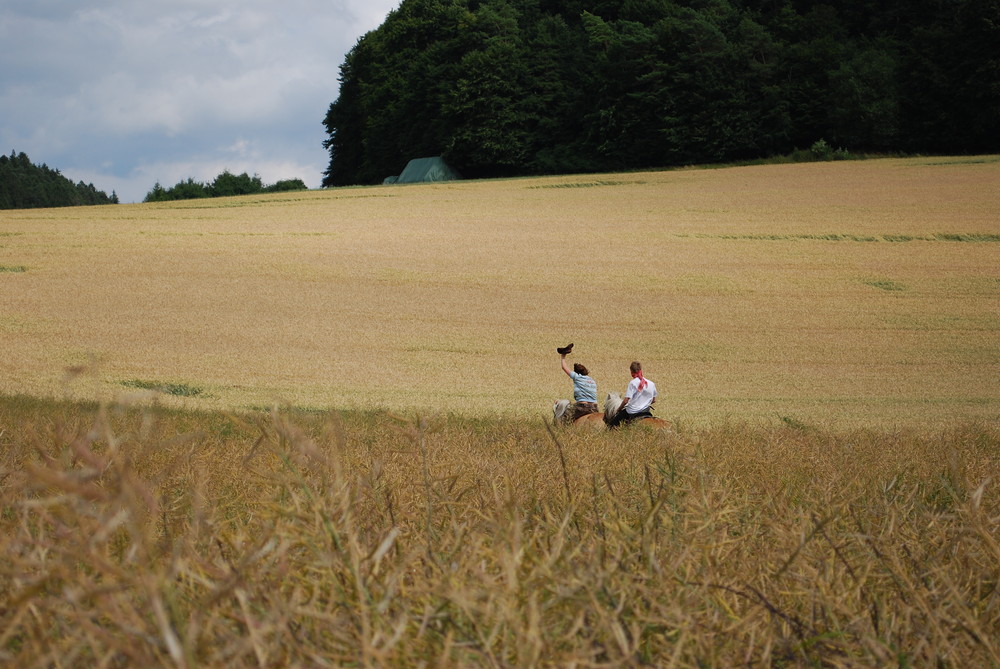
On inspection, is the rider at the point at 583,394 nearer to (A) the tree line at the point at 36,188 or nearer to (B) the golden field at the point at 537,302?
(B) the golden field at the point at 537,302

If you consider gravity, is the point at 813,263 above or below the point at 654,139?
below

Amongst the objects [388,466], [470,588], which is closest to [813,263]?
[388,466]

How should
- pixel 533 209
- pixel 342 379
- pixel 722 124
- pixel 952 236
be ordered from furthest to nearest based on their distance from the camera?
pixel 722 124, pixel 533 209, pixel 952 236, pixel 342 379

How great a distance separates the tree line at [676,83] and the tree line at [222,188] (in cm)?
686

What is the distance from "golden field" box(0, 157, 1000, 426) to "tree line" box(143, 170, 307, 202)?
2594 centimetres

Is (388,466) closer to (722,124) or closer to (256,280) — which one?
(256,280)

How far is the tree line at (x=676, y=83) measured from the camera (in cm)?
4534

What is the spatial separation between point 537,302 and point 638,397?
11.3 meters

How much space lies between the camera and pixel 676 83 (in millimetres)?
51125

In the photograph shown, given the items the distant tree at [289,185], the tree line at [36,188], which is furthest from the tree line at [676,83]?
the tree line at [36,188]

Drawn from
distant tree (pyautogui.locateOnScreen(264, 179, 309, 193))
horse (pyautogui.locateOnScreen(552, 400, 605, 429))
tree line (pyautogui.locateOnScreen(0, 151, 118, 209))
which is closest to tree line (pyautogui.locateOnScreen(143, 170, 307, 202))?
distant tree (pyautogui.locateOnScreen(264, 179, 309, 193))

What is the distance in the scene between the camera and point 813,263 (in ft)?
81.0

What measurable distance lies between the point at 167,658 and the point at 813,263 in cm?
2536

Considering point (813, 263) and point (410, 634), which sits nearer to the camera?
point (410, 634)
